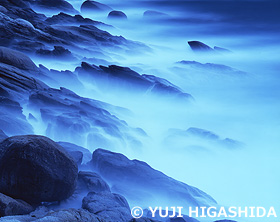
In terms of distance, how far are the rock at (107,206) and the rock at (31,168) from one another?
0.37 m

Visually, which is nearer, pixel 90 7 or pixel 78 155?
pixel 78 155

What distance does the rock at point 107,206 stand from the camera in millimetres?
3822

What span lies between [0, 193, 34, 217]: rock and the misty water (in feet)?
8.27

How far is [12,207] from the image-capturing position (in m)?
3.57

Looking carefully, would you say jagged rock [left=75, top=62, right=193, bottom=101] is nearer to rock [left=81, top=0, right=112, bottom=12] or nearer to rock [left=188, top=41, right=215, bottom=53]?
rock [left=188, top=41, right=215, bottom=53]

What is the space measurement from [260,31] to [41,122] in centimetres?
1240

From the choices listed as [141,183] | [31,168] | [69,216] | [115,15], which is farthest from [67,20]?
[69,216]

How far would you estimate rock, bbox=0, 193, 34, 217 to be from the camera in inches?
136

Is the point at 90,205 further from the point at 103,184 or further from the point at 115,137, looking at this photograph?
the point at 115,137

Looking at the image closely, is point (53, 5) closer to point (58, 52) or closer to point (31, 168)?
point (58, 52)

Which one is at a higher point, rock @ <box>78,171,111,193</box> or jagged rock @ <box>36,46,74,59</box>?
jagged rock @ <box>36,46,74,59</box>

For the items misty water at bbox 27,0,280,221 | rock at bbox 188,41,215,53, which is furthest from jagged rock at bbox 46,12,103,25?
rock at bbox 188,41,215,53

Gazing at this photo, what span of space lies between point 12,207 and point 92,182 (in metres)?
1.22

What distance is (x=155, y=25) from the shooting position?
17750 millimetres
